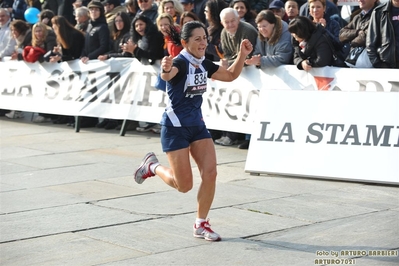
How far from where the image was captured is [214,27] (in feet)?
41.4

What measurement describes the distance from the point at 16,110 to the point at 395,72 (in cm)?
846

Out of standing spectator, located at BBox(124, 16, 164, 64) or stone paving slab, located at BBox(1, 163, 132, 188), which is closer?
stone paving slab, located at BBox(1, 163, 132, 188)

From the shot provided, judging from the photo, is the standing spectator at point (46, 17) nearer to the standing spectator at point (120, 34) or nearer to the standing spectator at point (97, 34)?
the standing spectator at point (97, 34)

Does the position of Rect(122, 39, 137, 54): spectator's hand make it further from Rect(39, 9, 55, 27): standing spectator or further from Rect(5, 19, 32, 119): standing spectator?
Rect(39, 9, 55, 27): standing spectator

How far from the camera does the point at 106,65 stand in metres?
13.9

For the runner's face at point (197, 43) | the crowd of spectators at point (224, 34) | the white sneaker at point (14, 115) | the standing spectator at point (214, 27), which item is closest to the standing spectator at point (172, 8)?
the crowd of spectators at point (224, 34)

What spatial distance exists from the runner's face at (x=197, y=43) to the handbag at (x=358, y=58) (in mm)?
4150

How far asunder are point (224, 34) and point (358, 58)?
7.27ft

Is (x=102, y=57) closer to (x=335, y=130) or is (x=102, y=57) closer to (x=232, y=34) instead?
(x=232, y=34)

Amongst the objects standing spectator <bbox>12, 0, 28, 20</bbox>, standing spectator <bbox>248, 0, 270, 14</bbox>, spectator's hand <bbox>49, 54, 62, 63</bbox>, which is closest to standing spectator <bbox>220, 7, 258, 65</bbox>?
standing spectator <bbox>248, 0, 270, 14</bbox>

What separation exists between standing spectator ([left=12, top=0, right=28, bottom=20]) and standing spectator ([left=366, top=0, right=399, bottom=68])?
10414 millimetres

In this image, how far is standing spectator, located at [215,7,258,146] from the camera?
38.4 ft

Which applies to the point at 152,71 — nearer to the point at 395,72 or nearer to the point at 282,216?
the point at 395,72

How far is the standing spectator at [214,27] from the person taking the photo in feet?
40.8
